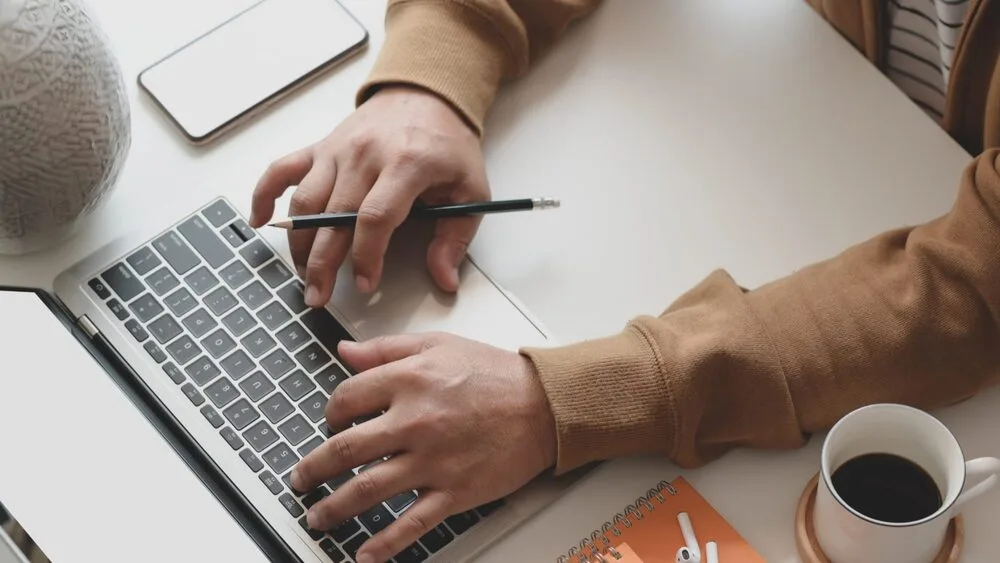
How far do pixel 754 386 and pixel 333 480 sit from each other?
0.28 meters

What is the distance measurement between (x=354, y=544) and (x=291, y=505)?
0.05 meters

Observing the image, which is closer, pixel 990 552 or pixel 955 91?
pixel 990 552

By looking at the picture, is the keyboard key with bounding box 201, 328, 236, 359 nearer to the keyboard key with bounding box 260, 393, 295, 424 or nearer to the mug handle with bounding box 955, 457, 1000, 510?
the keyboard key with bounding box 260, 393, 295, 424

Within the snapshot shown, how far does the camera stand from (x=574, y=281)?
875mm

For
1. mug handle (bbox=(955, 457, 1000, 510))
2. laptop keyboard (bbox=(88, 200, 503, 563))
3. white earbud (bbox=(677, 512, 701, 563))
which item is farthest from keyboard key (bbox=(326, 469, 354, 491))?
mug handle (bbox=(955, 457, 1000, 510))

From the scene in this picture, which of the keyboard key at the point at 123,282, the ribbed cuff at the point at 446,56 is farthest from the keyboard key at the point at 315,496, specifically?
the ribbed cuff at the point at 446,56

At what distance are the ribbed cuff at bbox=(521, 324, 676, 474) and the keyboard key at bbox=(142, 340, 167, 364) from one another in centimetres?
25

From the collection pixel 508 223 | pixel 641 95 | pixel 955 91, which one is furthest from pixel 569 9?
pixel 955 91

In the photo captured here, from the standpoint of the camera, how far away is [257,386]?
82 centimetres

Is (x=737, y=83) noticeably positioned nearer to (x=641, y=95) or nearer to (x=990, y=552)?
(x=641, y=95)

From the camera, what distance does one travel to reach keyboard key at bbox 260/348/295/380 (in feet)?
2.69

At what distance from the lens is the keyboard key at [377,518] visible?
2.51ft

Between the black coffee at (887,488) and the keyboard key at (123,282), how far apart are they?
48cm

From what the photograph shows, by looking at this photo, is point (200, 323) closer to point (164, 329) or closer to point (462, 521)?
point (164, 329)
